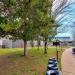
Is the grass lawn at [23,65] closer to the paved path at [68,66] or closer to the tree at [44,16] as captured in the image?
the paved path at [68,66]

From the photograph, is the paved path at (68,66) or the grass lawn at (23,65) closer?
the paved path at (68,66)

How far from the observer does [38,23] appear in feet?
68.4

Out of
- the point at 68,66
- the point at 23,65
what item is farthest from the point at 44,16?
the point at 68,66

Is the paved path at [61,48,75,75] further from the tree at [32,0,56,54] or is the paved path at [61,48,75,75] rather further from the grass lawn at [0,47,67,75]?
the tree at [32,0,56,54]

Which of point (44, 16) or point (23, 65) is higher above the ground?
point (44, 16)

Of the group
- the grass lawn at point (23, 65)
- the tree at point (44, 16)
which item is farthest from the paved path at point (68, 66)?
the tree at point (44, 16)

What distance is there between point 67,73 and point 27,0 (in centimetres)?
496

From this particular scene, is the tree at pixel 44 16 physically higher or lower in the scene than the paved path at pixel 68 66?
higher

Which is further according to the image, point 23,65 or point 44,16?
point 44,16

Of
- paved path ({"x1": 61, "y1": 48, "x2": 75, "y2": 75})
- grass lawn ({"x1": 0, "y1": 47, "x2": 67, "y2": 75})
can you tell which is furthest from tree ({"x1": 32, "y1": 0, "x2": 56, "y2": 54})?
paved path ({"x1": 61, "y1": 48, "x2": 75, "y2": 75})

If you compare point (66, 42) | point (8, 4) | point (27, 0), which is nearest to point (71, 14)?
point (27, 0)

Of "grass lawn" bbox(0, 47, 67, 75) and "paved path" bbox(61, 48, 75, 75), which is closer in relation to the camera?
"paved path" bbox(61, 48, 75, 75)

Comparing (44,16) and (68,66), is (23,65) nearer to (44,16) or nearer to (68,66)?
(68,66)

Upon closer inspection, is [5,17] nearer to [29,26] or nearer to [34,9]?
[34,9]
